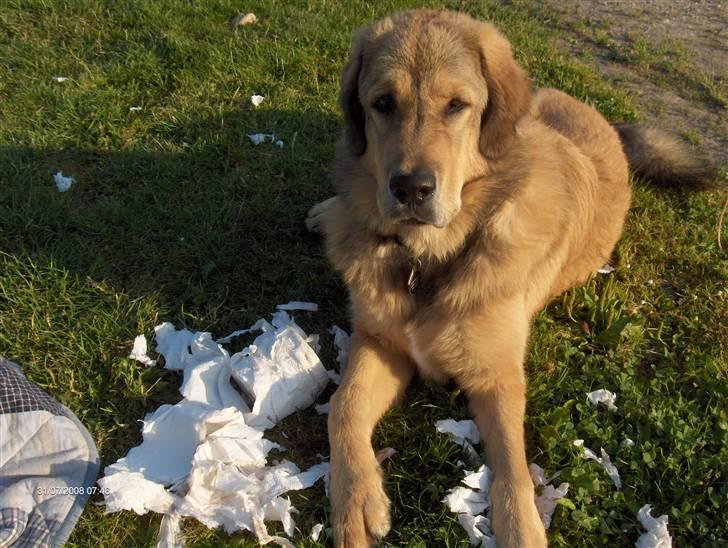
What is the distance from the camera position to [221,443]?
113 inches

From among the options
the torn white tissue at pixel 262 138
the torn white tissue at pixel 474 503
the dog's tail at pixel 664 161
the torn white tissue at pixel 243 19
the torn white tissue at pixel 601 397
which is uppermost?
the torn white tissue at pixel 243 19

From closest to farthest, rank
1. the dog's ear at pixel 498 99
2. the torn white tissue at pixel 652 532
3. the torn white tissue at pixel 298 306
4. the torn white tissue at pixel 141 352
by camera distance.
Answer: the torn white tissue at pixel 652 532 → the dog's ear at pixel 498 99 → the torn white tissue at pixel 141 352 → the torn white tissue at pixel 298 306

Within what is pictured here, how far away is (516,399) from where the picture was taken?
117 inches

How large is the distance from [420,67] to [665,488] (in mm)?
2188

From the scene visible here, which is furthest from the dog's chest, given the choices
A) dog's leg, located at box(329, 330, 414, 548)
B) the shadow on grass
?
the shadow on grass

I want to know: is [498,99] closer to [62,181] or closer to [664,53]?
[62,181]

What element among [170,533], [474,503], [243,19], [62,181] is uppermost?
[243,19]

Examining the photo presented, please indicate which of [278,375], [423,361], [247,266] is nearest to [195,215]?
[247,266]

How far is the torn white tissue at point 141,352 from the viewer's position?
3428 millimetres

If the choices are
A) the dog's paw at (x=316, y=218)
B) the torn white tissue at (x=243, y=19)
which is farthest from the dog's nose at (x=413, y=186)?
the torn white tissue at (x=243, y=19)

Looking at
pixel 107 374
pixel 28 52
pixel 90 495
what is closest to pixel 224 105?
pixel 28 52

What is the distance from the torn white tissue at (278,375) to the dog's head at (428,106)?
0.93 metres

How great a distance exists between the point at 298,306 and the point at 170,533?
4.89 feet
